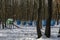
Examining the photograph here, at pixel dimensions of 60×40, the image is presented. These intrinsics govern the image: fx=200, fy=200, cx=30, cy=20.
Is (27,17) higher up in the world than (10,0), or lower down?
lower down

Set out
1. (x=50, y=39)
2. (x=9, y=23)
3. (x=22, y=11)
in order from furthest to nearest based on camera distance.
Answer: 1. (x=22, y=11)
2. (x=9, y=23)
3. (x=50, y=39)

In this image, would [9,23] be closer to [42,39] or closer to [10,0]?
[10,0]

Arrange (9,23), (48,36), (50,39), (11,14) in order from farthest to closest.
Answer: (11,14), (9,23), (48,36), (50,39)

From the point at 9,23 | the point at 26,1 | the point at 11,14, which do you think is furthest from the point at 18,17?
the point at 9,23

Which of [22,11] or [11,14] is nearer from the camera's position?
[11,14]

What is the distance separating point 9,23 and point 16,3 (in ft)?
64.0

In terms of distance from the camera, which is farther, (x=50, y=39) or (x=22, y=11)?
(x=22, y=11)

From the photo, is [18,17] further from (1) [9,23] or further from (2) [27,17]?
(1) [9,23]

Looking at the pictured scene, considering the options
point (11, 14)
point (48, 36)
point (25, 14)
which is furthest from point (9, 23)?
point (48, 36)

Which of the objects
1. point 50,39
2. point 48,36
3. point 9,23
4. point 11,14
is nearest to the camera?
point 50,39

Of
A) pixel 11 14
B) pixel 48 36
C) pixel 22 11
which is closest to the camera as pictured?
pixel 48 36

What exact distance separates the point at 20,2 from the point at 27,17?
6.16 meters

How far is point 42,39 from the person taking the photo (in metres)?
16.7

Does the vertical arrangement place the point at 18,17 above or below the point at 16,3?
below
